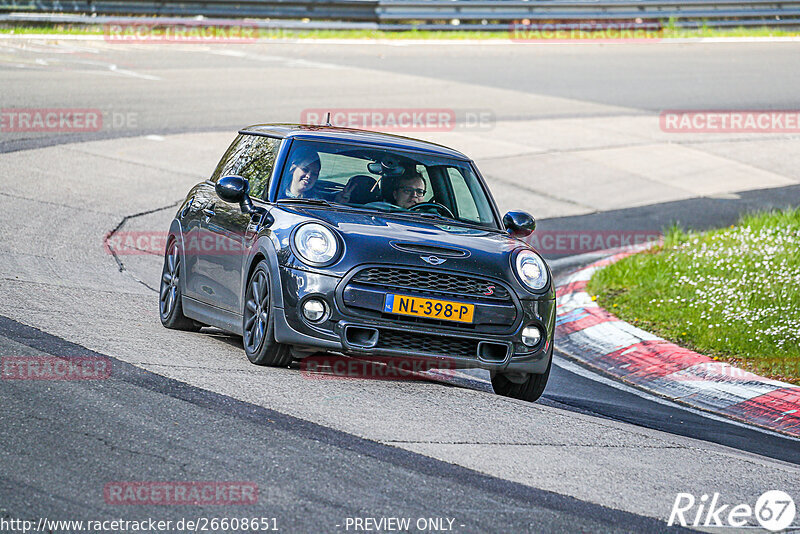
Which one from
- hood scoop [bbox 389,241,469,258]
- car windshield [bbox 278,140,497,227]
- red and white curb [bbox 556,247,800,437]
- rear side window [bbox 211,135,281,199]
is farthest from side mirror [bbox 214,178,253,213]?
red and white curb [bbox 556,247,800,437]

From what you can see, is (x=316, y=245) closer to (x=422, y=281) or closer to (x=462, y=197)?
(x=422, y=281)

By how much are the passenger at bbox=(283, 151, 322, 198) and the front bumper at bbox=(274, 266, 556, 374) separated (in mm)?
907

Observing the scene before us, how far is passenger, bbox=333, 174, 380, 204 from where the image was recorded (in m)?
7.62

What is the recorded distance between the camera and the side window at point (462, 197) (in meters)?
7.98

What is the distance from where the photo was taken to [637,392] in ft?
28.5

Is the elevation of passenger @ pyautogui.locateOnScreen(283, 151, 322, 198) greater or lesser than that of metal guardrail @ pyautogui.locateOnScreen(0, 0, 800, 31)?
lesser

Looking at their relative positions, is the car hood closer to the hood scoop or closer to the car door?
the hood scoop

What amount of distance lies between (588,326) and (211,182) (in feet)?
12.0

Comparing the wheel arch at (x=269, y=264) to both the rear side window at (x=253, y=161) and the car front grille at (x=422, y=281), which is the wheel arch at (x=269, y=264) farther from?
the rear side window at (x=253, y=161)

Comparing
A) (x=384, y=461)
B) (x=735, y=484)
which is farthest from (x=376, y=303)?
(x=735, y=484)

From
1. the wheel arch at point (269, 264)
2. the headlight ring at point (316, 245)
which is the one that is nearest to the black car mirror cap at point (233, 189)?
the wheel arch at point (269, 264)

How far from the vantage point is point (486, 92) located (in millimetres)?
21438

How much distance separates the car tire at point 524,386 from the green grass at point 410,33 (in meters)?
19.9

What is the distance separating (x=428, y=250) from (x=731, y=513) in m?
2.40
